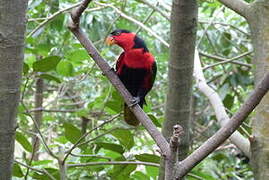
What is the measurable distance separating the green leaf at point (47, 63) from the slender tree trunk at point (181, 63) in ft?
1.21

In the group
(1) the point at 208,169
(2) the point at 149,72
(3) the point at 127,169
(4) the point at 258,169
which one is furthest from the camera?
(1) the point at 208,169

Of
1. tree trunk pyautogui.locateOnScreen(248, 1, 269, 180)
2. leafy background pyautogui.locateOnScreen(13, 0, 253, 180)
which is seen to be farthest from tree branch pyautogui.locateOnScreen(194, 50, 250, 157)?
tree trunk pyautogui.locateOnScreen(248, 1, 269, 180)

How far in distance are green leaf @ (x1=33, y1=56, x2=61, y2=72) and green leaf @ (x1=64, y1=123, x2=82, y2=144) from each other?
0.61 ft

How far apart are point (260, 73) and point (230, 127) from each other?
16.5 inches

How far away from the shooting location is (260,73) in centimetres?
116

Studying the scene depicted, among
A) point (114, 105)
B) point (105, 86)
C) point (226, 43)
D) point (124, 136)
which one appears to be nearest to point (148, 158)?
point (124, 136)

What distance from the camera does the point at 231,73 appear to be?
2709 mm

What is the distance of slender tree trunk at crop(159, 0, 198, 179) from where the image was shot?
3.68 ft

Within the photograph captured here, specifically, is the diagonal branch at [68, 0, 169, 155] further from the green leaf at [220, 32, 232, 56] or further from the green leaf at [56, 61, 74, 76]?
the green leaf at [220, 32, 232, 56]

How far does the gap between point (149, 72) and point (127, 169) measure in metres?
0.57

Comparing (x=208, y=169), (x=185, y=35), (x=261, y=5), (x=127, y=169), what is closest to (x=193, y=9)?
(x=185, y=35)

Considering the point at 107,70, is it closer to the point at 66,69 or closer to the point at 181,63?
the point at 181,63

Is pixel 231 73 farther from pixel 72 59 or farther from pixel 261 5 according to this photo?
pixel 261 5

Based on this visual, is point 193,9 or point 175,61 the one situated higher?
point 193,9
